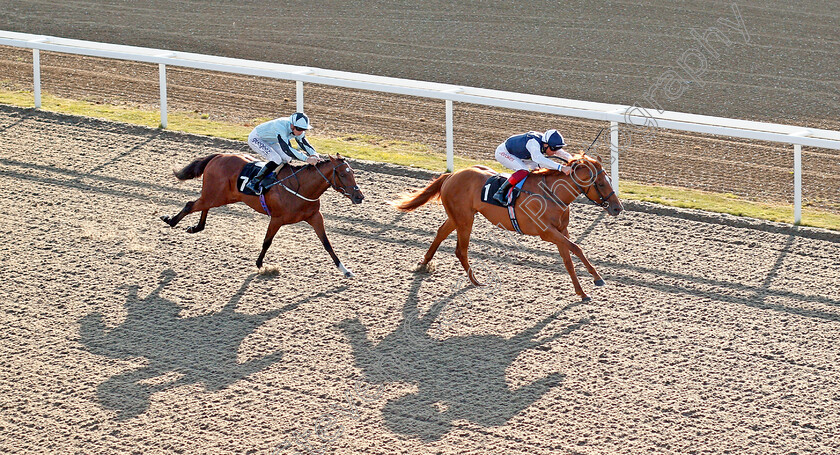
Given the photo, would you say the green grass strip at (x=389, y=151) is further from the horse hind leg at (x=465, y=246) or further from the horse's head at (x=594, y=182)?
the horse hind leg at (x=465, y=246)

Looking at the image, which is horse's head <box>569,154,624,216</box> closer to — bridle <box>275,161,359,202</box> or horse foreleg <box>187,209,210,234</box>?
bridle <box>275,161,359,202</box>

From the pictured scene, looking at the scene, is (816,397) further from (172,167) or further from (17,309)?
(172,167)

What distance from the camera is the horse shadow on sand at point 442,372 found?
248 inches

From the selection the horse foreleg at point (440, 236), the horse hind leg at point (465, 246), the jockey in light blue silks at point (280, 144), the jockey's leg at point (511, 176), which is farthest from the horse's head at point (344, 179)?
the jockey's leg at point (511, 176)

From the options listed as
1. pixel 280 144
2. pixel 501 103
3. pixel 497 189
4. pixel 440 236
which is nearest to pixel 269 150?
pixel 280 144

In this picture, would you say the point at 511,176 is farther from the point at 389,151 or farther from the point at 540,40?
the point at 540,40

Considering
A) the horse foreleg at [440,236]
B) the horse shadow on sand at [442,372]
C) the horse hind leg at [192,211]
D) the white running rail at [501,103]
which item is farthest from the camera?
the white running rail at [501,103]

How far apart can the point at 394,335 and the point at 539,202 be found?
1569 millimetres

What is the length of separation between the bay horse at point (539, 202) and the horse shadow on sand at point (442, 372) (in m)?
0.58

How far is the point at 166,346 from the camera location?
23.8ft

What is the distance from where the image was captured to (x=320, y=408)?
641 cm

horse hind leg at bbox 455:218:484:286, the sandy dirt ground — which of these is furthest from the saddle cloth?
the sandy dirt ground

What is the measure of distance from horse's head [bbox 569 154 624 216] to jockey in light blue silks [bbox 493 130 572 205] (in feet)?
0.28

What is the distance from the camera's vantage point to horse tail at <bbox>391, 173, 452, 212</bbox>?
8.57 metres
